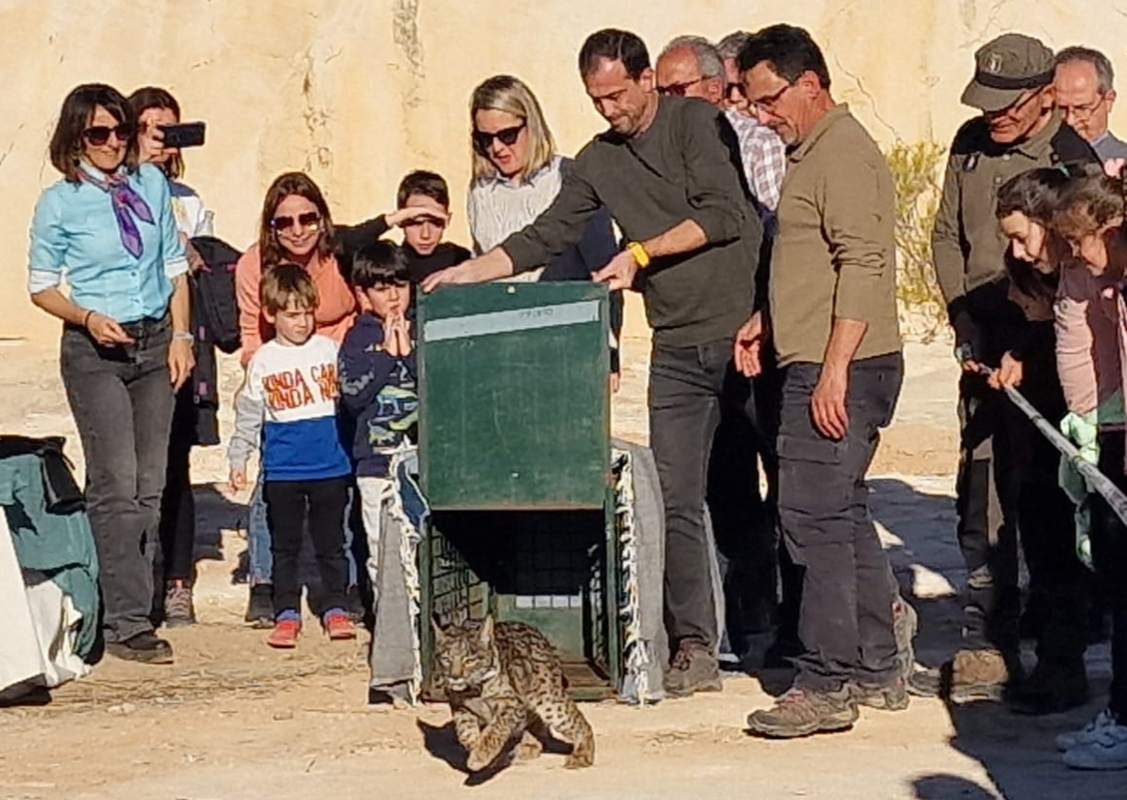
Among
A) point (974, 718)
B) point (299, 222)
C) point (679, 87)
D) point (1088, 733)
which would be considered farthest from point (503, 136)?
point (1088, 733)

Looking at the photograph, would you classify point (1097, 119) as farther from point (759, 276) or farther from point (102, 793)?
point (102, 793)

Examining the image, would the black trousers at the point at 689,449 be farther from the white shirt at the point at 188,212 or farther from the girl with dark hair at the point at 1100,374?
the white shirt at the point at 188,212

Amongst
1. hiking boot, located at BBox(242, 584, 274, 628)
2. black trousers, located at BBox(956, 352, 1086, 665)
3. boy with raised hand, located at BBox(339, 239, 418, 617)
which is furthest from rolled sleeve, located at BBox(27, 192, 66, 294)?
black trousers, located at BBox(956, 352, 1086, 665)

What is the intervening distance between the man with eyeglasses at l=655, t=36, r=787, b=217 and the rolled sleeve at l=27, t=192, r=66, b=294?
230 cm

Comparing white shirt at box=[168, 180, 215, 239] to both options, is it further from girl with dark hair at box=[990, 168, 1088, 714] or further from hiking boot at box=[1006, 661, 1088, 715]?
hiking boot at box=[1006, 661, 1088, 715]

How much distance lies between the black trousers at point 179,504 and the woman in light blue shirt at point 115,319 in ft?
2.01

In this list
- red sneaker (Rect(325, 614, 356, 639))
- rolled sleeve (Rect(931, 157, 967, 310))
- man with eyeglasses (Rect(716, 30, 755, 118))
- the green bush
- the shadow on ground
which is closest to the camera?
the shadow on ground

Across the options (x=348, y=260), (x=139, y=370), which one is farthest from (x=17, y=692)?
(x=348, y=260)

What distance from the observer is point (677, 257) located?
8.01 metres

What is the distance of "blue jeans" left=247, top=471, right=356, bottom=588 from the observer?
9594 millimetres

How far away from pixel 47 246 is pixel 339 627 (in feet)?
6.14

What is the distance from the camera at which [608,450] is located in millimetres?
7574

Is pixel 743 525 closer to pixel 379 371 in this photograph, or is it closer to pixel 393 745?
pixel 379 371

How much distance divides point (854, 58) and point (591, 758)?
49.4ft
